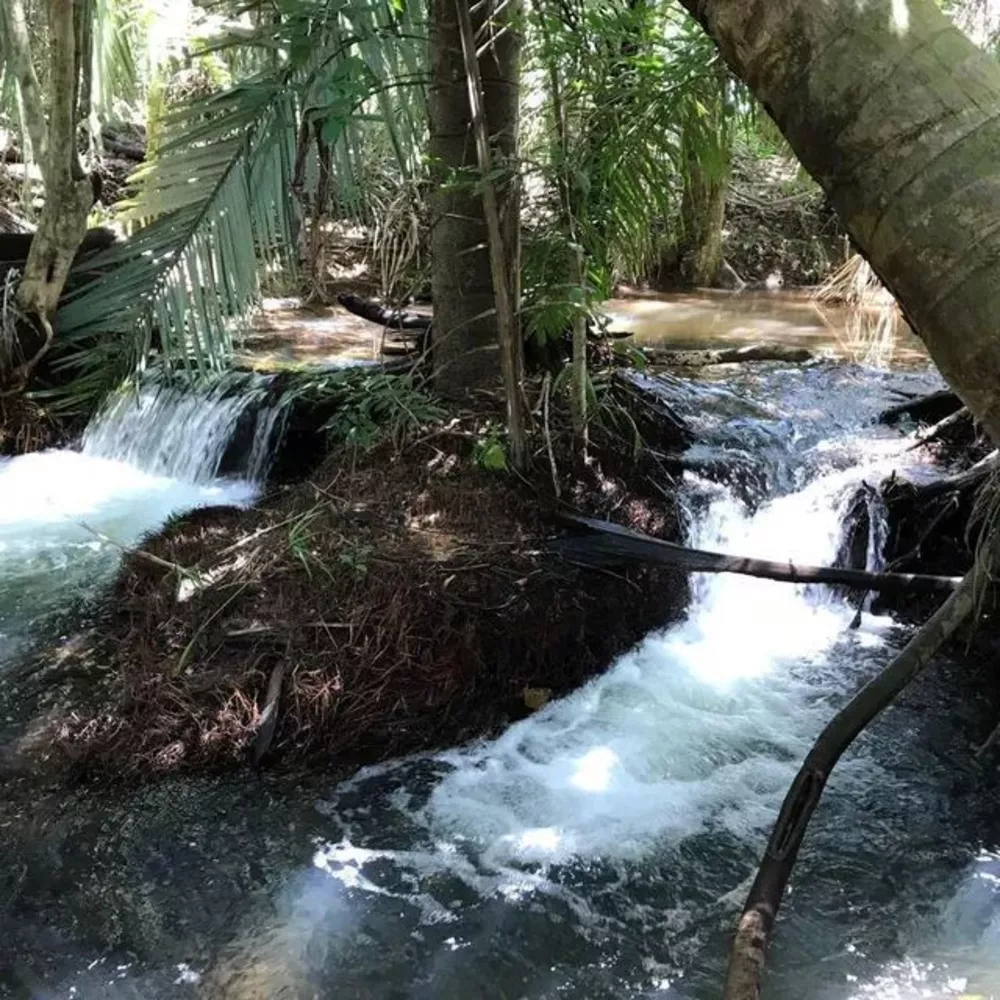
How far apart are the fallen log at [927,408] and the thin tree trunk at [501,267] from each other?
3.54 m

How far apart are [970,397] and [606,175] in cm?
378

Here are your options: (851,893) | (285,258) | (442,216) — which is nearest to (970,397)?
(851,893)

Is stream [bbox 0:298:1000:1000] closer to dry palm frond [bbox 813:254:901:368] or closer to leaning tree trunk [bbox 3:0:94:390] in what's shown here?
dry palm frond [bbox 813:254:901:368]

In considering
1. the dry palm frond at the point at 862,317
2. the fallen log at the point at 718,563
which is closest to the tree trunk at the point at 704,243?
the dry palm frond at the point at 862,317

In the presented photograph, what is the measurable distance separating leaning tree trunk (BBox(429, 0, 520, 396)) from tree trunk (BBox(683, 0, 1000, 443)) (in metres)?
2.94

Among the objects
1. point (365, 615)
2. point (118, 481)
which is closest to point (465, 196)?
point (365, 615)

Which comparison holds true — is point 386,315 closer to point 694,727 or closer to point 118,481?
point 118,481

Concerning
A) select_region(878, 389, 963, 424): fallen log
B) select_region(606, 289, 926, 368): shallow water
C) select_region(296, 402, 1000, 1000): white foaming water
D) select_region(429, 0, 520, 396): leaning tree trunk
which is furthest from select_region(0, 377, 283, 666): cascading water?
select_region(606, 289, 926, 368): shallow water

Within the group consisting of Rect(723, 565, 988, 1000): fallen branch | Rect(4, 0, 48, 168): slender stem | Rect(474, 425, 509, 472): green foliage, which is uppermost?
Rect(4, 0, 48, 168): slender stem

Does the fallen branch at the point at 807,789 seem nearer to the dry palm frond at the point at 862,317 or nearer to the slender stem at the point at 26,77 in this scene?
the dry palm frond at the point at 862,317

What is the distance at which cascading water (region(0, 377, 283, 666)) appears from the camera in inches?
230

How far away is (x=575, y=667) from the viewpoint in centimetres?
473

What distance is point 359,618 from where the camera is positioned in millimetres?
4285

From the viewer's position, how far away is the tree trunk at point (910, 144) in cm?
116
